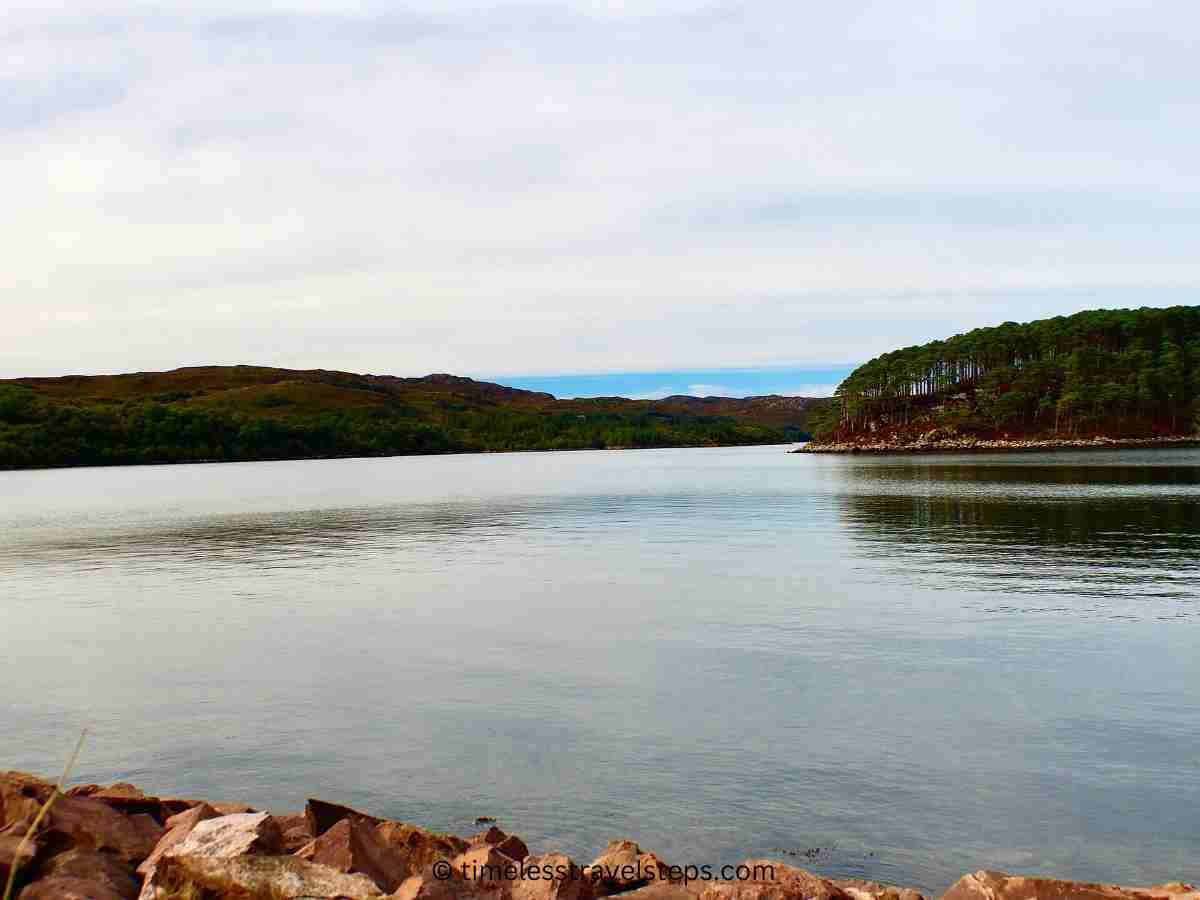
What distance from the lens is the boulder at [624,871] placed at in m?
10.0

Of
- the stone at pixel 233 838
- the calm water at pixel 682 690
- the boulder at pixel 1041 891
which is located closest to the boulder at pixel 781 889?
the boulder at pixel 1041 891

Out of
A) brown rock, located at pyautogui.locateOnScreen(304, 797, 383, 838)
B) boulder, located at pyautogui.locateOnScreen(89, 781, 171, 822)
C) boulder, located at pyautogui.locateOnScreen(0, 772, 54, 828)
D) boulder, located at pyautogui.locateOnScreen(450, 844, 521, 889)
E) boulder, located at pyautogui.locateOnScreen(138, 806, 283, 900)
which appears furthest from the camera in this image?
boulder, located at pyautogui.locateOnScreen(89, 781, 171, 822)

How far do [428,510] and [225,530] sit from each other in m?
19.6

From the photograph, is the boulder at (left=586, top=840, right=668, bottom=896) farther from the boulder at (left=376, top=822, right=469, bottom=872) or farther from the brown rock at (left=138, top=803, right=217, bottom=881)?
the brown rock at (left=138, top=803, right=217, bottom=881)

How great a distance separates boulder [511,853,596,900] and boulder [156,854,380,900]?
139cm

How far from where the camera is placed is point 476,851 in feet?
32.9

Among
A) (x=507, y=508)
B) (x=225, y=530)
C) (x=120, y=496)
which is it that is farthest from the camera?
(x=120, y=496)

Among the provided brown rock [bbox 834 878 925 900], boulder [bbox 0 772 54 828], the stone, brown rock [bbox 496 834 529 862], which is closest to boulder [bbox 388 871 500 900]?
the stone

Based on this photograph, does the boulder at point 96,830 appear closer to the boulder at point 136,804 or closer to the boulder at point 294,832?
the boulder at point 136,804

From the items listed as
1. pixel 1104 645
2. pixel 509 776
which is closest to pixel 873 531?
pixel 1104 645

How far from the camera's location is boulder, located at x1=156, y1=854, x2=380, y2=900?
28.4ft

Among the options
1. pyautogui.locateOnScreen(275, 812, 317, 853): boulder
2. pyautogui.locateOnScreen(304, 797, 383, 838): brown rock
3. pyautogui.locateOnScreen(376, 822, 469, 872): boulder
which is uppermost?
A: pyautogui.locateOnScreen(304, 797, 383, 838): brown rock

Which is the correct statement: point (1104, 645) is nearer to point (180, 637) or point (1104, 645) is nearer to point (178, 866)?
point (178, 866)

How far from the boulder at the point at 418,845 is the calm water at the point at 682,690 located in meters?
2.19
